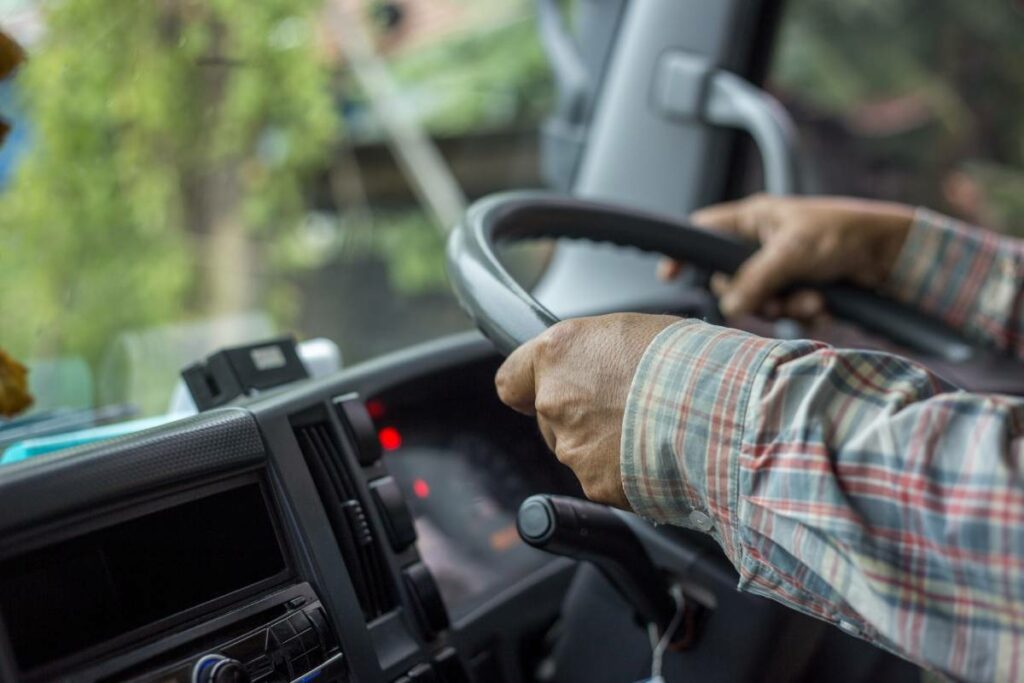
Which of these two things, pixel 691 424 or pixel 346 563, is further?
pixel 346 563

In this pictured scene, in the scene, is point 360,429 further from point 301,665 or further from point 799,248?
point 799,248

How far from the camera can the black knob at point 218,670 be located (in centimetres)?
76

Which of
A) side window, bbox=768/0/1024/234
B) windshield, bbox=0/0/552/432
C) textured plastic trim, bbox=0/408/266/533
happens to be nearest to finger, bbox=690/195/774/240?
windshield, bbox=0/0/552/432

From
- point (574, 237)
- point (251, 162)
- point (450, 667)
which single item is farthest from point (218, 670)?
point (251, 162)

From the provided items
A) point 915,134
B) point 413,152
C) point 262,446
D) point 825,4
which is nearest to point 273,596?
point 262,446

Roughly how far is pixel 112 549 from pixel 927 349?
3.84 feet

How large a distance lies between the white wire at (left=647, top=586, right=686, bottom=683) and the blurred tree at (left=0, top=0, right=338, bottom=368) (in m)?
0.81

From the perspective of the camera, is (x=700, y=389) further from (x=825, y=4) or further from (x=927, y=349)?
(x=825, y=4)

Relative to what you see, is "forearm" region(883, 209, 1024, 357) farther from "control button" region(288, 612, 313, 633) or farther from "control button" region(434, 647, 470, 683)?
"control button" region(288, 612, 313, 633)

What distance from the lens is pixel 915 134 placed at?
5.30m

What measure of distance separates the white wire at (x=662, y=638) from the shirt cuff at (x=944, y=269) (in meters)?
0.70

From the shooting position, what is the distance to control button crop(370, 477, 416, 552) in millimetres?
974

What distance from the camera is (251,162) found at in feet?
7.84

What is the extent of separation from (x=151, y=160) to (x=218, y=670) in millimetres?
1537
